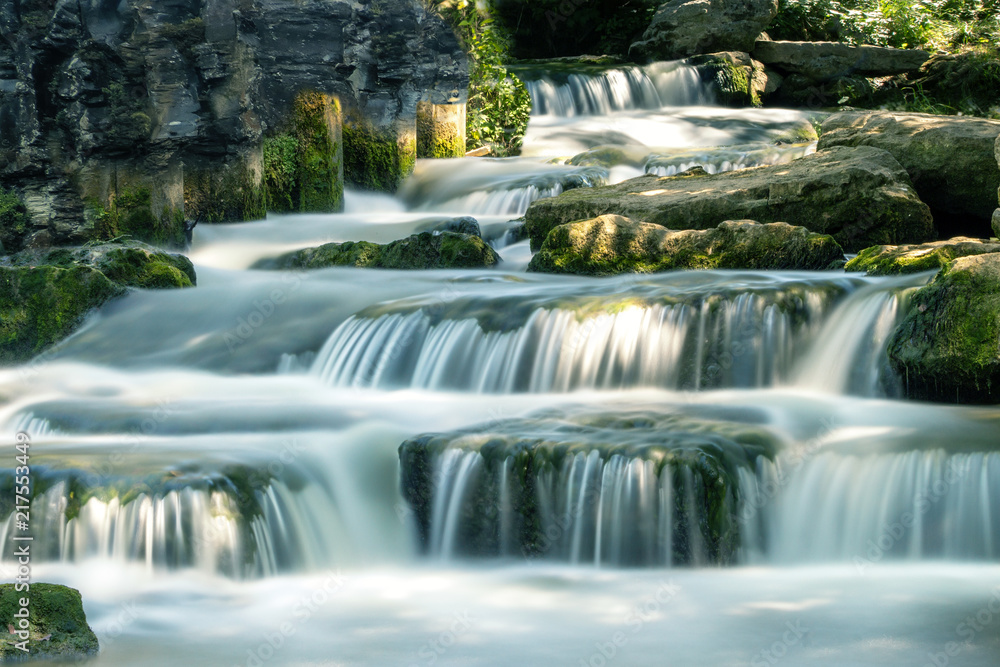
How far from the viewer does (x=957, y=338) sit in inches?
213

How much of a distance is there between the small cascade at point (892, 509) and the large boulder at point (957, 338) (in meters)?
0.81

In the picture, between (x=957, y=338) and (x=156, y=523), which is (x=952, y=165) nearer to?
(x=957, y=338)

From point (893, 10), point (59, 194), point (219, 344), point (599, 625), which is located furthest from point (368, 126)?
point (893, 10)

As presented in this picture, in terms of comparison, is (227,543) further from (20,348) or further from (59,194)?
(59,194)

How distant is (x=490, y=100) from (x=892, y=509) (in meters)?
10.9

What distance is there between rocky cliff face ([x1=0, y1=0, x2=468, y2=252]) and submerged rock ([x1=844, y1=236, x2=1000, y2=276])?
6265 millimetres

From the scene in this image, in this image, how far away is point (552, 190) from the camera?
432 inches

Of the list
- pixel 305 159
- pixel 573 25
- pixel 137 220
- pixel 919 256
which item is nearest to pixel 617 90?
pixel 573 25

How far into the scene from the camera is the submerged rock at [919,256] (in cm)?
674

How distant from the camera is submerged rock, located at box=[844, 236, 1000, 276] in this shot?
22.1ft

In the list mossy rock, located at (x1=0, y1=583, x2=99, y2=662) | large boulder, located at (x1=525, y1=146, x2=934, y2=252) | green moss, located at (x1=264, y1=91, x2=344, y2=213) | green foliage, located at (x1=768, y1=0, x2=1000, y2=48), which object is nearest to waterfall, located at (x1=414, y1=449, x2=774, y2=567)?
mossy rock, located at (x1=0, y1=583, x2=99, y2=662)

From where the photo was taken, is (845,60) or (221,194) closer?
(221,194)

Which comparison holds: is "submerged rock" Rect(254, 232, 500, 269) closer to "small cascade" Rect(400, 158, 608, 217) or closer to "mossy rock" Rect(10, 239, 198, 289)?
"mossy rock" Rect(10, 239, 198, 289)

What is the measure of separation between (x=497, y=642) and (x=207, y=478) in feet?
5.13
